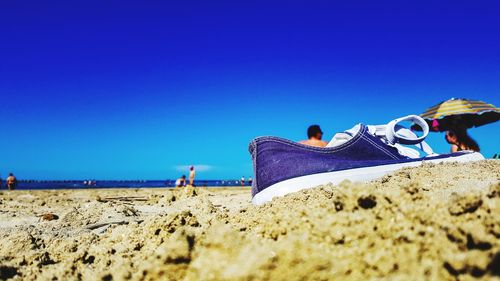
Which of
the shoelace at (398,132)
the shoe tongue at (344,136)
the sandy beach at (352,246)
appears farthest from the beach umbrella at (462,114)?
the sandy beach at (352,246)

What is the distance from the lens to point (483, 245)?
94 cm

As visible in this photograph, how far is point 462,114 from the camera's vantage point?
780 centimetres

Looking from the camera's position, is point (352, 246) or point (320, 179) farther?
point (320, 179)

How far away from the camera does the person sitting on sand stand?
7.07 metres

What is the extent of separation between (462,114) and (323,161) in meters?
6.50

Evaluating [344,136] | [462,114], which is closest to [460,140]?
[462,114]

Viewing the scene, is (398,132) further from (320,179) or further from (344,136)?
(320,179)

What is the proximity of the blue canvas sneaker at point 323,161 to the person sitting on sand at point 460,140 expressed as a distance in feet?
14.5

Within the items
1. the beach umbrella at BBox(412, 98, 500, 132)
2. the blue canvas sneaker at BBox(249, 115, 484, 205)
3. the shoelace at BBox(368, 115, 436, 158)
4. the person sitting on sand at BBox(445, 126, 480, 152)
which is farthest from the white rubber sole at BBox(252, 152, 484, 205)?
the beach umbrella at BBox(412, 98, 500, 132)

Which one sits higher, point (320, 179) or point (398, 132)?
point (398, 132)

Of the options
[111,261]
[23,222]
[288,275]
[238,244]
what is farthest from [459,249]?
[23,222]

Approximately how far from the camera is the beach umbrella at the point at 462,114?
7695 mm

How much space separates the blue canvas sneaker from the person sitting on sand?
4426mm

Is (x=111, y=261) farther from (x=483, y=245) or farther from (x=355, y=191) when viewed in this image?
(x=483, y=245)
